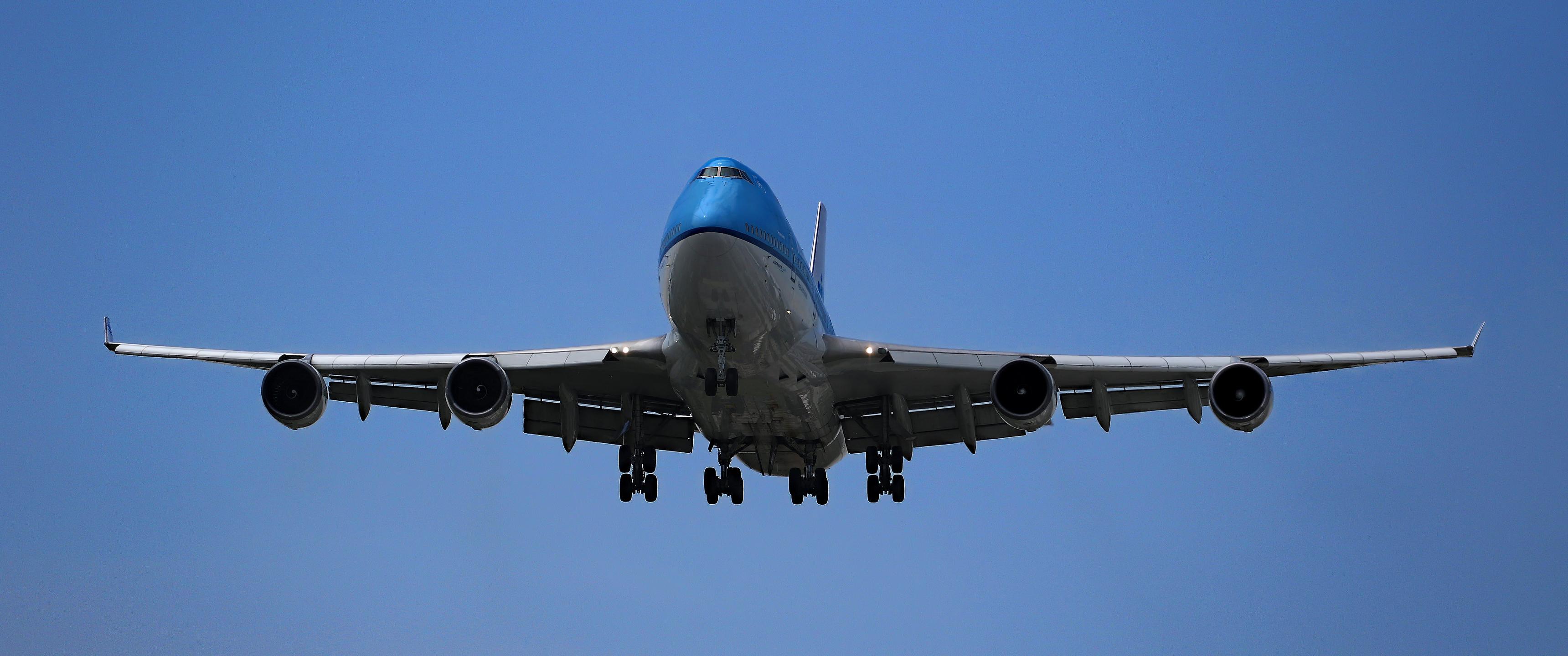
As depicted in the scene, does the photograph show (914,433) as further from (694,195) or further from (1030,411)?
(694,195)

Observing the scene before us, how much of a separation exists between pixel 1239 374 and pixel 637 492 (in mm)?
11797

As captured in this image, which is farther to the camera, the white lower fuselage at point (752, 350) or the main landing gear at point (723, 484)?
the main landing gear at point (723, 484)

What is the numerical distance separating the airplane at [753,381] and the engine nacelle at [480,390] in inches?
1.0

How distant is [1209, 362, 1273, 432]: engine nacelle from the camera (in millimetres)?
23859

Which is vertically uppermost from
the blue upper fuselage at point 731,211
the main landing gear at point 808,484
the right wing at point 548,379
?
the blue upper fuselage at point 731,211

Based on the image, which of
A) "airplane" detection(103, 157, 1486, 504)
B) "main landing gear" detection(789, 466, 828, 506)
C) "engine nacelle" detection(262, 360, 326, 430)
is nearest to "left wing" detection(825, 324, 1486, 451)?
"airplane" detection(103, 157, 1486, 504)

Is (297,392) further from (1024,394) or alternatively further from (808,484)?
(1024,394)

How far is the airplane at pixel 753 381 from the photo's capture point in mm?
21625

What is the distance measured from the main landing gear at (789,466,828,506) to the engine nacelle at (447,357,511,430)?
688 centimetres

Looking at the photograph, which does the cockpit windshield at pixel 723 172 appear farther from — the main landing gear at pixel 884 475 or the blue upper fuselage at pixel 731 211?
the main landing gear at pixel 884 475

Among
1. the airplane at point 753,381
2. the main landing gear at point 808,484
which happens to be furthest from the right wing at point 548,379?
the main landing gear at point 808,484

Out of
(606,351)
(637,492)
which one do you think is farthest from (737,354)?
(637,492)

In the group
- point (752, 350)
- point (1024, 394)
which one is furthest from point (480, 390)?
point (1024, 394)

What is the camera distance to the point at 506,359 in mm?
25688
